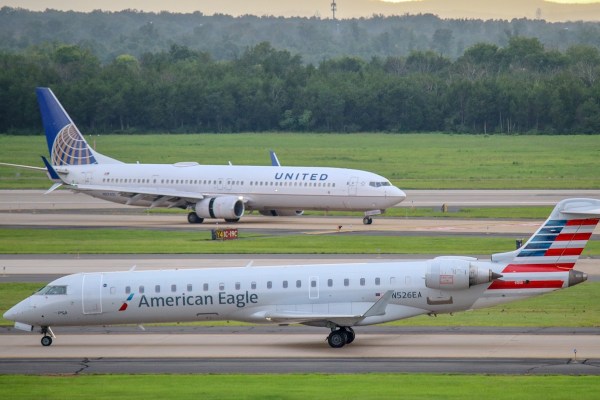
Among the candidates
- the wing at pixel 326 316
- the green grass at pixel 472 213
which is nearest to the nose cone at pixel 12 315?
the wing at pixel 326 316

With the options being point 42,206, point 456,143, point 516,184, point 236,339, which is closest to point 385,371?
point 236,339

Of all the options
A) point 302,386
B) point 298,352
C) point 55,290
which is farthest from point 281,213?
point 302,386

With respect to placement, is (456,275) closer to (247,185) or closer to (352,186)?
(352,186)

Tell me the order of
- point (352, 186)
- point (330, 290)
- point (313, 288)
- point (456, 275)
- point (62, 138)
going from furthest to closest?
point (62, 138), point (352, 186), point (313, 288), point (330, 290), point (456, 275)

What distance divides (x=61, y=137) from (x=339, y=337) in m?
51.0

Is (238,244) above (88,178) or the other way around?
the other way around

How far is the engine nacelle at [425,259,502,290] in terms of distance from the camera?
119 ft

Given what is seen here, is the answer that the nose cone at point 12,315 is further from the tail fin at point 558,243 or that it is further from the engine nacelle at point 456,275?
the tail fin at point 558,243

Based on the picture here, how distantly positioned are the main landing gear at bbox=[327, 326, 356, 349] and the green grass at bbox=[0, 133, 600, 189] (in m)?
67.7

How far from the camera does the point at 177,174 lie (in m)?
80.7

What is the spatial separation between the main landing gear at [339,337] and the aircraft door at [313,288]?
1235mm

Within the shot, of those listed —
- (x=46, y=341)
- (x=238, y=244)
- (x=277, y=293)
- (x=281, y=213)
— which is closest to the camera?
(x=277, y=293)

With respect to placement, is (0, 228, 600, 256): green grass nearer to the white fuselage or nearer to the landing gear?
the landing gear

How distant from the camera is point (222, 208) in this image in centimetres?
7750
